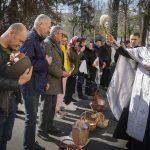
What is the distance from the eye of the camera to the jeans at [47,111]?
6008mm

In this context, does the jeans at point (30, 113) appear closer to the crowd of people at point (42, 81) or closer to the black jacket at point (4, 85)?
the crowd of people at point (42, 81)

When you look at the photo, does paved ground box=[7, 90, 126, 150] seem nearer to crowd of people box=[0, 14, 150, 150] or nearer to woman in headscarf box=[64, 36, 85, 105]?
crowd of people box=[0, 14, 150, 150]

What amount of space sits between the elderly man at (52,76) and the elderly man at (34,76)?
63 cm

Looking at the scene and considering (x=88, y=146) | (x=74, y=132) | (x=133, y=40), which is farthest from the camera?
(x=133, y=40)

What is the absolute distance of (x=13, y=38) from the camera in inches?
153

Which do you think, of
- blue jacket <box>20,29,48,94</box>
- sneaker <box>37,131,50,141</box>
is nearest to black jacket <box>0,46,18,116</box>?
blue jacket <box>20,29,48,94</box>

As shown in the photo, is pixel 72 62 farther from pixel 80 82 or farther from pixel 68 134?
pixel 68 134

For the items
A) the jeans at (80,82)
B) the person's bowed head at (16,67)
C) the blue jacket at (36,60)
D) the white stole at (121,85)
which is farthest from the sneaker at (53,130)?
the jeans at (80,82)

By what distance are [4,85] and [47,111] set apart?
2.46 metres

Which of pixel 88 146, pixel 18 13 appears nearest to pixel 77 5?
pixel 18 13

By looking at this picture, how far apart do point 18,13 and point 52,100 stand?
47.8 feet

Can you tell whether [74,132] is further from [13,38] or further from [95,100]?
[95,100]

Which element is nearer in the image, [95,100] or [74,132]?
[74,132]

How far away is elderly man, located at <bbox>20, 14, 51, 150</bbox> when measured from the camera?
16.3 ft
